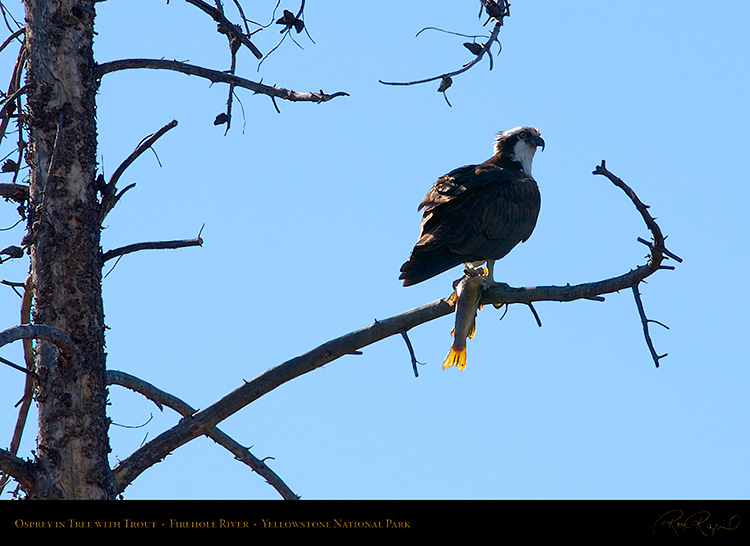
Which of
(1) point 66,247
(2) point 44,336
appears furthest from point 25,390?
(2) point 44,336

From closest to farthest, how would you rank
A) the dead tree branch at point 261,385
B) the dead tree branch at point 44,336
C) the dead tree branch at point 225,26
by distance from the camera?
1. the dead tree branch at point 44,336
2. the dead tree branch at point 261,385
3. the dead tree branch at point 225,26

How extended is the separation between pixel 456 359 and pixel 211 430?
6.41ft

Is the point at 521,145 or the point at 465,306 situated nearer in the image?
the point at 465,306

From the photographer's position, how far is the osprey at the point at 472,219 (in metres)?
9.59

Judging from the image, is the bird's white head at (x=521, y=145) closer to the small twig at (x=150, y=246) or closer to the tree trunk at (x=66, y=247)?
the small twig at (x=150, y=246)

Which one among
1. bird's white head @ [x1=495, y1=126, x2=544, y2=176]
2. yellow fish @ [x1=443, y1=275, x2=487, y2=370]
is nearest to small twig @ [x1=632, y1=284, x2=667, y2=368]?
yellow fish @ [x1=443, y1=275, x2=487, y2=370]

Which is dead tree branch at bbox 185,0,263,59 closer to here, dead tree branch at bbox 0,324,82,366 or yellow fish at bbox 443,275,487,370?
yellow fish at bbox 443,275,487,370

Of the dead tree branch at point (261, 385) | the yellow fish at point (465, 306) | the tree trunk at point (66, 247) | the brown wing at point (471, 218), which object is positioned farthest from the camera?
the brown wing at point (471, 218)

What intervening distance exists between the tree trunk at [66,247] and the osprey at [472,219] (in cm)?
280

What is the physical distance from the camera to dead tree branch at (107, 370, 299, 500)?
770cm

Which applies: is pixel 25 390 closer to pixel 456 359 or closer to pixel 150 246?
pixel 150 246

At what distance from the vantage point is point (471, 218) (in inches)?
397

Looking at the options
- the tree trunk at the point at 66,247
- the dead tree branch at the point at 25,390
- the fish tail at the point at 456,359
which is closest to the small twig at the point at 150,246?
the tree trunk at the point at 66,247

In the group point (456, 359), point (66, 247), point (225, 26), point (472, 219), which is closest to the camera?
point (66, 247)
